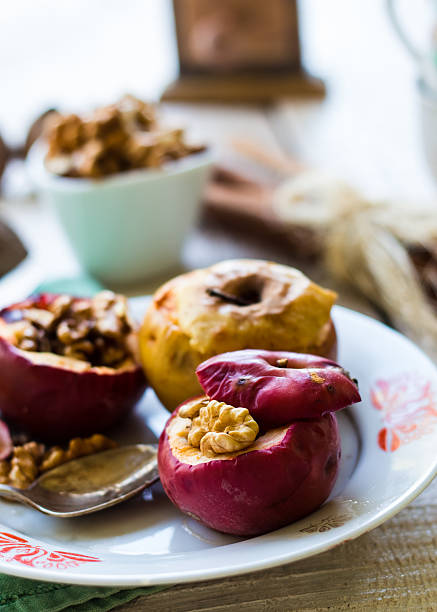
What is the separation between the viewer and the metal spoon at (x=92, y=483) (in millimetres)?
706

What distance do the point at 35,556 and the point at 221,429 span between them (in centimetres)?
18

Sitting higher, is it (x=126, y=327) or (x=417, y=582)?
(x=126, y=327)

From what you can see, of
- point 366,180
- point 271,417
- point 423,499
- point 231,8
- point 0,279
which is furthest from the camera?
point 231,8

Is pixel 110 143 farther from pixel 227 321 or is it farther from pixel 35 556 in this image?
pixel 35 556

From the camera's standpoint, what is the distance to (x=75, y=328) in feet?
2.84

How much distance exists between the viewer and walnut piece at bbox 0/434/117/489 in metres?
0.74

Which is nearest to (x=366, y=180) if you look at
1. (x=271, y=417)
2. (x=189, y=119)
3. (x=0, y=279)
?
(x=189, y=119)

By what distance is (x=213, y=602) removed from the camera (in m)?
0.64

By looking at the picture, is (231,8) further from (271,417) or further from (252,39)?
(271,417)

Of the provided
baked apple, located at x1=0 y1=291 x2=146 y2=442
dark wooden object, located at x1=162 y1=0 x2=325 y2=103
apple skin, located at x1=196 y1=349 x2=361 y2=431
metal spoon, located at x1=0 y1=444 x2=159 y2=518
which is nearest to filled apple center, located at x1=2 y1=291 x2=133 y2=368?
baked apple, located at x1=0 y1=291 x2=146 y2=442

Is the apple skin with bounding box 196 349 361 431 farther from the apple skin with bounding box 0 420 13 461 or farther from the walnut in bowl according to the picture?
the walnut in bowl

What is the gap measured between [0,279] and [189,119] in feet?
3.72

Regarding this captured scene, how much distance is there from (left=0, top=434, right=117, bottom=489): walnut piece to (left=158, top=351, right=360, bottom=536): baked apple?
0.56 feet

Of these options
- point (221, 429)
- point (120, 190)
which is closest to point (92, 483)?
point (221, 429)
